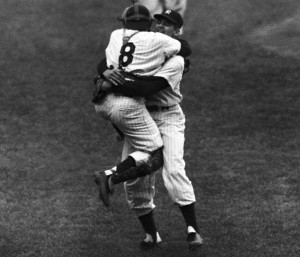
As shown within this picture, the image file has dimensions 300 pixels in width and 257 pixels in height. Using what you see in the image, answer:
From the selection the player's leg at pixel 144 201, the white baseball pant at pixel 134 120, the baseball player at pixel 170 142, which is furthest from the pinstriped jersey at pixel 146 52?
the player's leg at pixel 144 201

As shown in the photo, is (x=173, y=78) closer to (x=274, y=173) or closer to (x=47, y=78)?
(x=274, y=173)

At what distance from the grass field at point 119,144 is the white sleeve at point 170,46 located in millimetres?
1901

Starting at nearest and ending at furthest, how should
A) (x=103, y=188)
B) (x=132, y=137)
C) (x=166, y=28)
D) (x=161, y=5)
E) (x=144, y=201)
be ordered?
1. (x=103, y=188)
2. (x=132, y=137)
3. (x=166, y=28)
4. (x=144, y=201)
5. (x=161, y=5)

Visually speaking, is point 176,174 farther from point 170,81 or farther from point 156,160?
point 170,81

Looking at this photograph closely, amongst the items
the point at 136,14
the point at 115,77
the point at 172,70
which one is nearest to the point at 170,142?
the point at 172,70

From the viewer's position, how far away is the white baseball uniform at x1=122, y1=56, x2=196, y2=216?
8.09 metres

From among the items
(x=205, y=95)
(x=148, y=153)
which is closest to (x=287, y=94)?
(x=205, y=95)

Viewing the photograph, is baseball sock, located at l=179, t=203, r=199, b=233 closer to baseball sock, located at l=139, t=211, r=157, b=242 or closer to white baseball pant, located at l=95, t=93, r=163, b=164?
baseball sock, located at l=139, t=211, r=157, b=242

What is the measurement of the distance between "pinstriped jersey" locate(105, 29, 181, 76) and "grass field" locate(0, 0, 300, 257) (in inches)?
70.1

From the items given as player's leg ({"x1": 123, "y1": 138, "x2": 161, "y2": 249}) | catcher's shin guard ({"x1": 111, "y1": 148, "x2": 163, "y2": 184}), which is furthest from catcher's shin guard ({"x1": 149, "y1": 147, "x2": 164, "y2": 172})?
player's leg ({"x1": 123, "y1": 138, "x2": 161, "y2": 249})

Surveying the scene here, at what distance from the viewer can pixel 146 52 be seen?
7.93m

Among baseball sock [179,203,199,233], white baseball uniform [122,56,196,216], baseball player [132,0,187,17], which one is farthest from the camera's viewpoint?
baseball player [132,0,187,17]

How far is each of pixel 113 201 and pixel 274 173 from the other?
6.96 feet

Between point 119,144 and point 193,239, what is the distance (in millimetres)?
4511
